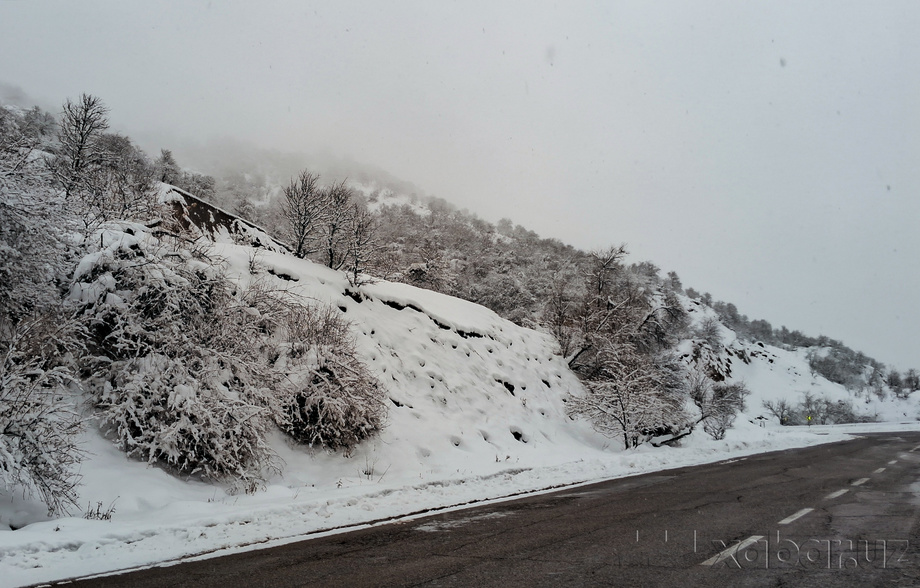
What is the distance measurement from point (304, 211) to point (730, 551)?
1783cm

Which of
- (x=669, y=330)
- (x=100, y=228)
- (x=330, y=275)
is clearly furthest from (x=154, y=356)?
(x=669, y=330)

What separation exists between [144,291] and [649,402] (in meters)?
16.7

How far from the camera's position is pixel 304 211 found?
63.2 feet

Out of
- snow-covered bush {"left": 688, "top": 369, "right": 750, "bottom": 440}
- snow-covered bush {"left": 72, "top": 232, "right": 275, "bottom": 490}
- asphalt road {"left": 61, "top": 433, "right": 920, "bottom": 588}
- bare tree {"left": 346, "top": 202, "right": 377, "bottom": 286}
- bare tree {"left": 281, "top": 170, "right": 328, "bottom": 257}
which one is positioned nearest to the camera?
asphalt road {"left": 61, "top": 433, "right": 920, "bottom": 588}

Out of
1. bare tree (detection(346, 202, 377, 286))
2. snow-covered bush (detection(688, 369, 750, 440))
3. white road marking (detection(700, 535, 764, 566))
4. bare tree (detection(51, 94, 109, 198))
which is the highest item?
bare tree (detection(51, 94, 109, 198))

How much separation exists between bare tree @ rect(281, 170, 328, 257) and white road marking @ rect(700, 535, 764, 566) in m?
17.0

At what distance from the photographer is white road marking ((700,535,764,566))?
4559mm

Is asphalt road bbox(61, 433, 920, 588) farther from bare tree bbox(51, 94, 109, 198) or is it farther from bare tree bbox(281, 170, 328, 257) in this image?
bare tree bbox(51, 94, 109, 198)

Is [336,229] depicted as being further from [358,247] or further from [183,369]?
[183,369]

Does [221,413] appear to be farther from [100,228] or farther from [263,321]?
[100,228]

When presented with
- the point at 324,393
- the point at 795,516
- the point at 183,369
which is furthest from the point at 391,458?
the point at 795,516

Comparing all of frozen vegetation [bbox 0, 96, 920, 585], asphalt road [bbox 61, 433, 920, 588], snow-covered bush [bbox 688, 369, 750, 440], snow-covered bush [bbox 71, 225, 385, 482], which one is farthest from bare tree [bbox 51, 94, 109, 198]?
snow-covered bush [bbox 688, 369, 750, 440]

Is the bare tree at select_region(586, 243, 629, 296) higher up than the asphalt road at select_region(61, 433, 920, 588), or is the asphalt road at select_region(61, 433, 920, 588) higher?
the bare tree at select_region(586, 243, 629, 296)

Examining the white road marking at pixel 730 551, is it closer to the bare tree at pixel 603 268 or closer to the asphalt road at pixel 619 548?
the asphalt road at pixel 619 548
